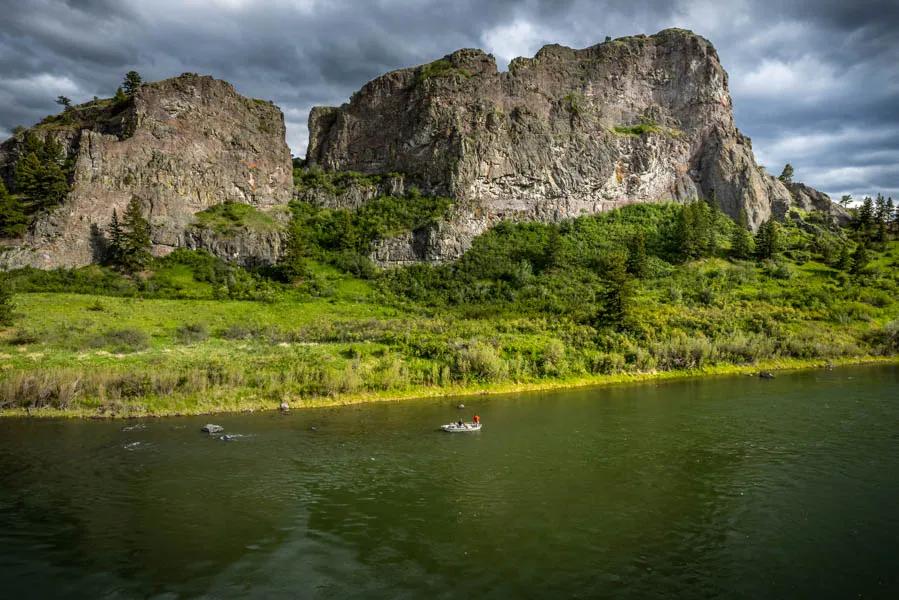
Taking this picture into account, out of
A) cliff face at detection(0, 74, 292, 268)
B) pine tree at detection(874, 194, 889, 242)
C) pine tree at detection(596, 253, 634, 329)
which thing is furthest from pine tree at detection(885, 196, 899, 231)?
cliff face at detection(0, 74, 292, 268)

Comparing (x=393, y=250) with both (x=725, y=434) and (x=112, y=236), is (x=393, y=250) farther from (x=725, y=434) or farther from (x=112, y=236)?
(x=725, y=434)

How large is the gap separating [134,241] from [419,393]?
64.8 meters

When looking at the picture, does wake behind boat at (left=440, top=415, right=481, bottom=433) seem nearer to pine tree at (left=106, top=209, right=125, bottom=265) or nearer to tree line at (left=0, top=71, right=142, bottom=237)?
pine tree at (left=106, top=209, right=125, bottom=265)

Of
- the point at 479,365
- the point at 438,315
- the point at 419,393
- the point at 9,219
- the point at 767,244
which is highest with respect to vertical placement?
the point at 767,244

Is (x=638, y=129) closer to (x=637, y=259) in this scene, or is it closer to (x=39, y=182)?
(x=637, y=259)

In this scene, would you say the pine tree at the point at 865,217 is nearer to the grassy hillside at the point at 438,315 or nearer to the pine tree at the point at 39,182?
the grassy hillside at the point at 438,315

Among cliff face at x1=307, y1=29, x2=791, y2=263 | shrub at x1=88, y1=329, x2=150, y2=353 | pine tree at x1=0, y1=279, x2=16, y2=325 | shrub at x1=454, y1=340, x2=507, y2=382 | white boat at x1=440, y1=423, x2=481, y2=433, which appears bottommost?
white boat at x1=440, y1=423, x2=481, y2=433

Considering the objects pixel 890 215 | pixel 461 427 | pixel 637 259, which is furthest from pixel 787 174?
pixel 461 427

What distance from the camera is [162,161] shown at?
3994 inches

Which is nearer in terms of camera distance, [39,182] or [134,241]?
[134,241]

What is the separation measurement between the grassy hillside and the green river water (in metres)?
8.16

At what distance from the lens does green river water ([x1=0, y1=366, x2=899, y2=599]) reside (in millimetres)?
18297

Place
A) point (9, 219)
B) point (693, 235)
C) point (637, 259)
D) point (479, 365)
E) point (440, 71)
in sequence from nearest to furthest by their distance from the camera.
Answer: point (479, 365)
point (9, 219)
point (637, 259)
point (693, 235)
point (440, 71)

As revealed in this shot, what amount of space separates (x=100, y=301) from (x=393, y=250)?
52588 mm
